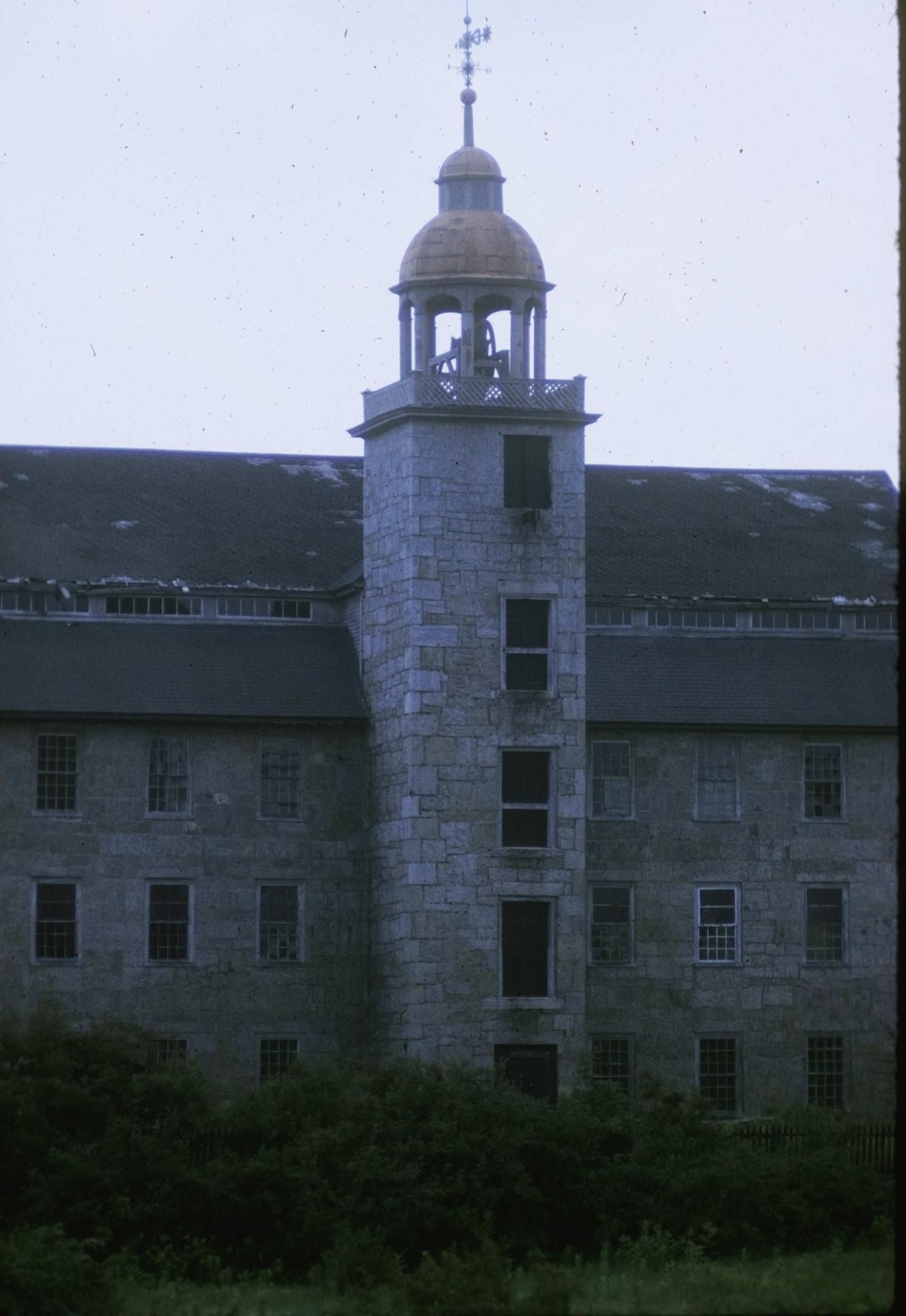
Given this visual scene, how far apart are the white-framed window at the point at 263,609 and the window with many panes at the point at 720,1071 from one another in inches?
482

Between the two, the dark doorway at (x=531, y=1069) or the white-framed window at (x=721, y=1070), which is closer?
the dark doorway at (x=531, y=1069)

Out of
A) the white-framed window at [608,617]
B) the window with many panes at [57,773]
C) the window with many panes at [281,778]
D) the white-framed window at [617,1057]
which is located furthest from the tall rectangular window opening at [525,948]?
the window with many panes at [57,773]

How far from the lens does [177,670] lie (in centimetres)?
5609

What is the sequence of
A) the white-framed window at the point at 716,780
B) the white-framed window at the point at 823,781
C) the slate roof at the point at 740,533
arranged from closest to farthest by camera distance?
the white-framed window at the point at 716,780 → the white-framed window at the point at 823,781 → the slate roof at the point at 740,533

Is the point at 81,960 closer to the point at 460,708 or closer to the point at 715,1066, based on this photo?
the point at 460,708

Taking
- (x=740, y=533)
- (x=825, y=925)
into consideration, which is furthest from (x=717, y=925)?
(x=740, y=533)

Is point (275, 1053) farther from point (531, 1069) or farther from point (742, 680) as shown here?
point (742, 680)

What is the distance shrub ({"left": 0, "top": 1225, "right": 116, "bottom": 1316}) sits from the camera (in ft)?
112

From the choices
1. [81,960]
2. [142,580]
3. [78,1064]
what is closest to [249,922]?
[81,960]

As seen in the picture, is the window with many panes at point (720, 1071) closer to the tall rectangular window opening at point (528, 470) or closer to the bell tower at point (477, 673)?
the bell tower at point (477, 673)

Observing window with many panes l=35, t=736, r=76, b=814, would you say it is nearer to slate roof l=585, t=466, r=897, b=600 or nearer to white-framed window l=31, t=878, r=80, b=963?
white-framed window l=31, t=878, r=80, b=963

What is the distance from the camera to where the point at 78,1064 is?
43.8m

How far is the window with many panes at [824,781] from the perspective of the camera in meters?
57.6

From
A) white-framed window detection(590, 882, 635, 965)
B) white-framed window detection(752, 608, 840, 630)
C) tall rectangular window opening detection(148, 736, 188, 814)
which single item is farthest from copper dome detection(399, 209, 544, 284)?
white-framed window detection(590, 882, 635, 965)
